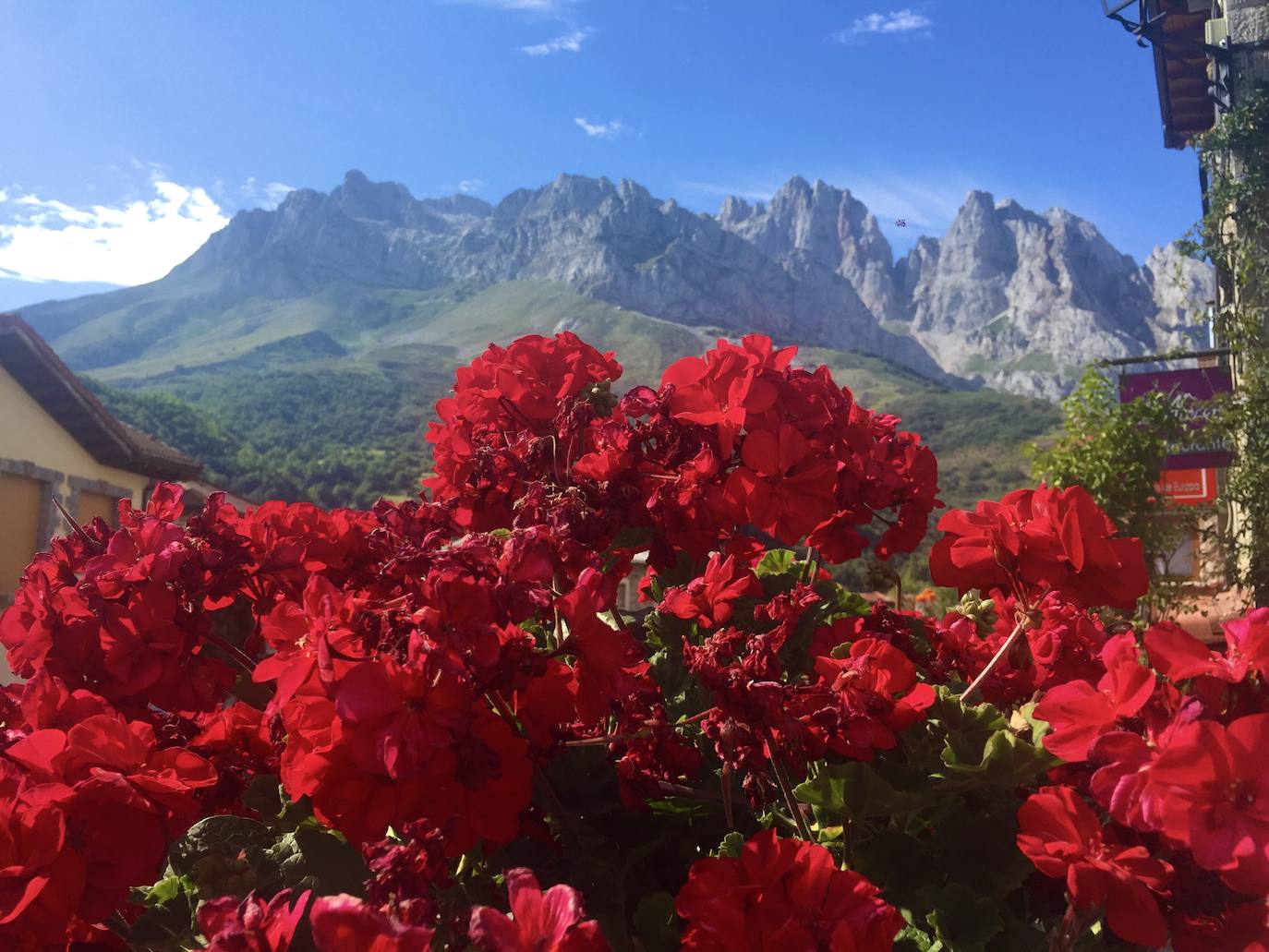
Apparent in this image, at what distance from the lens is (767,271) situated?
11888cm

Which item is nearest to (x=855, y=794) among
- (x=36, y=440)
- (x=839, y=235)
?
(x=36, y=440)

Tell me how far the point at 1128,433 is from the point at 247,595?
36.4 feet

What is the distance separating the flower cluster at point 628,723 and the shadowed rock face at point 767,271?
103529 mm

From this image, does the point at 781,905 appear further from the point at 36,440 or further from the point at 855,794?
the point at 36,440

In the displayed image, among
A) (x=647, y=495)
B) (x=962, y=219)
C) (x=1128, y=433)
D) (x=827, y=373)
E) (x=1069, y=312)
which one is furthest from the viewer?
(x=962, y=219)

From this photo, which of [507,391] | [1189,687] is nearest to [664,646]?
[507,391]

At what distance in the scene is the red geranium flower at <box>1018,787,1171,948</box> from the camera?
0.70m

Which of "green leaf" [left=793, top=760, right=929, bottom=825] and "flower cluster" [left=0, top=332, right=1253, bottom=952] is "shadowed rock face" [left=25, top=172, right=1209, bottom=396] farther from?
"green leaf" [left=793, top=760, right=929, bottom=825]

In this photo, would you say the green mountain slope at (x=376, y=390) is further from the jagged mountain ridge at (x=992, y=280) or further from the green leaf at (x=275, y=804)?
the jagged mountain ridge at (x=992, y=280)

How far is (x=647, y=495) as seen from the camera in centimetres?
121

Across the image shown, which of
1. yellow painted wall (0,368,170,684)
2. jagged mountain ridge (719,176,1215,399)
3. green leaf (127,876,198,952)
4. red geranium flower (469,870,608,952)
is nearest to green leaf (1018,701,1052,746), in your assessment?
red geranium flower (469,870,608,952)

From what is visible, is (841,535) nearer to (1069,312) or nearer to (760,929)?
(760,929)

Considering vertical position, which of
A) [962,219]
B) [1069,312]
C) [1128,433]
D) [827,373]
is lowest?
[1128,433]

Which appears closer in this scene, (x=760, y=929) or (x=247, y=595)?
(x=760, y=929)
